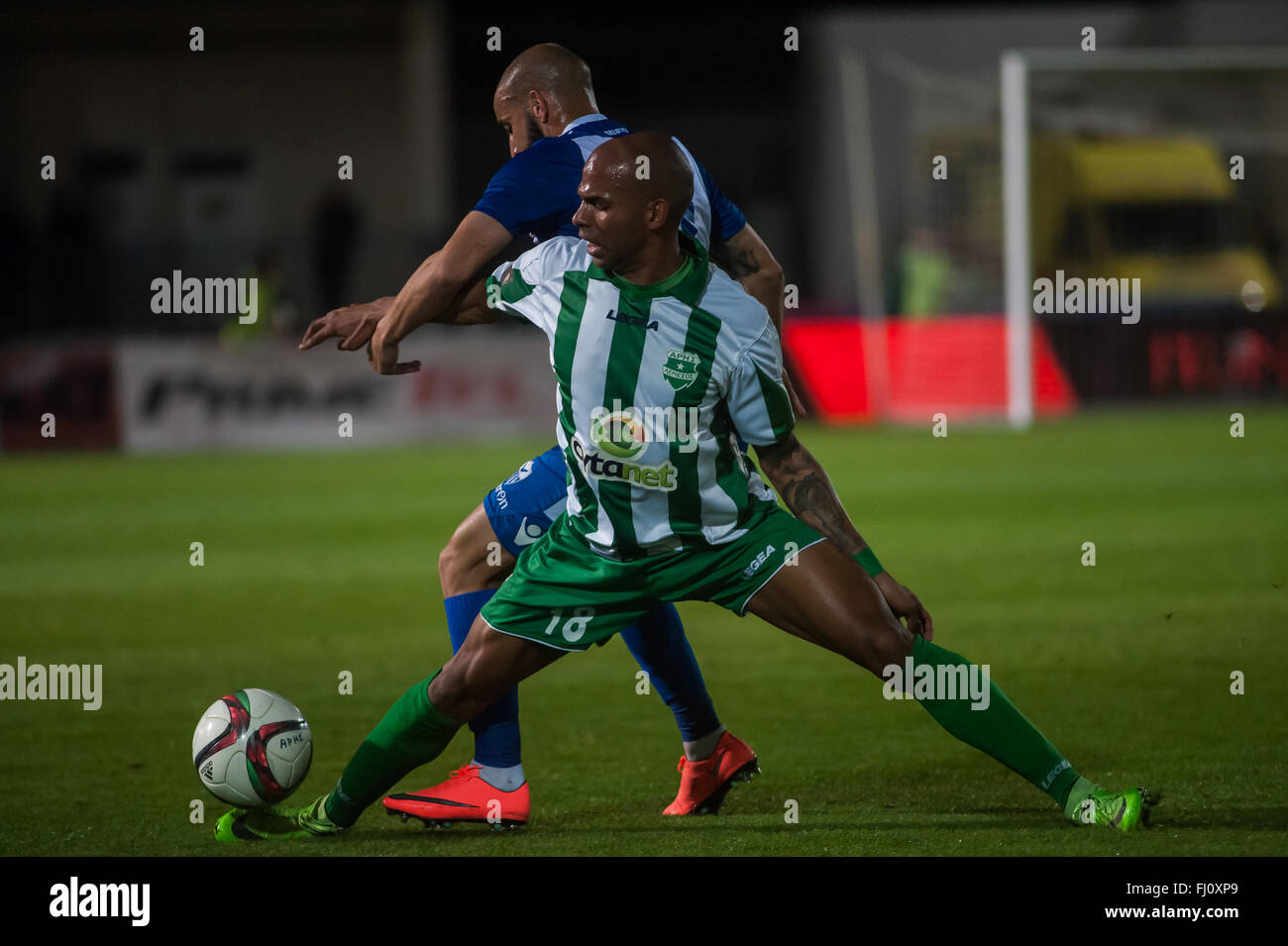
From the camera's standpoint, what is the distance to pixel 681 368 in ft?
14.2

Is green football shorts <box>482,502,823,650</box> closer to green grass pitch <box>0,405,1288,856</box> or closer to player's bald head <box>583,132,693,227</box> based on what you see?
green grass pitch <box>0,405,1288,856</box>

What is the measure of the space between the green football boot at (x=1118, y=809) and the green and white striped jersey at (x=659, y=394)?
1146 millimetres

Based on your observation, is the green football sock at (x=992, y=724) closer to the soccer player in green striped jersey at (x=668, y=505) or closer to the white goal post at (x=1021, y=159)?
the soccer player in green striped jersey at (x=668, y=505)

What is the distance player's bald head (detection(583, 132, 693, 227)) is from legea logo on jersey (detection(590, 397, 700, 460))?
47 centimetres

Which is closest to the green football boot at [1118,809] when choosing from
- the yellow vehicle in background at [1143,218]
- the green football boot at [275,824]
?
the green football boot at [275,824]

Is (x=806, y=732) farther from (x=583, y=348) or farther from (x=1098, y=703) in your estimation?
(x=583, y=348)

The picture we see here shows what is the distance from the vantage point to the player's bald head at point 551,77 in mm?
5023

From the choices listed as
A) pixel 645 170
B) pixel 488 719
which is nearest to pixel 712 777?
pixel 488 719

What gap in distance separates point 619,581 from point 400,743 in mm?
733

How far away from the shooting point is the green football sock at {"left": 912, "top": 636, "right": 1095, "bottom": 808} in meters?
4.43

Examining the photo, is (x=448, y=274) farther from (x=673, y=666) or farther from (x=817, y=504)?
(x=673, y=666)

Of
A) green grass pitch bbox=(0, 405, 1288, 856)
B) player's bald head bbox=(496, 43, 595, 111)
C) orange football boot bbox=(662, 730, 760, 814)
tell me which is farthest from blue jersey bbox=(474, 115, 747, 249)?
green grass pitch bbox=(0, 405, 1288, 856)

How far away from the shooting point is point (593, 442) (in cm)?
440

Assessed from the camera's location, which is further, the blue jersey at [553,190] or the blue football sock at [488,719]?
the blue football sock at [488,719]
